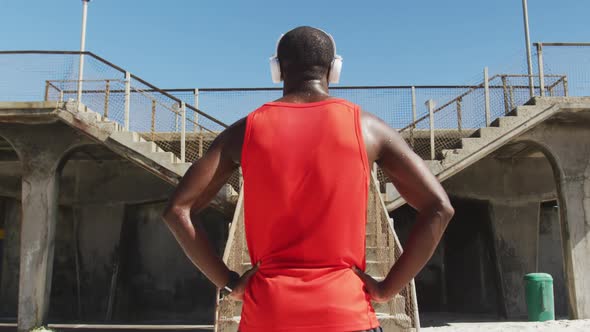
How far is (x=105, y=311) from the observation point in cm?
1617

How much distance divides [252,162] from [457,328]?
12.2 m

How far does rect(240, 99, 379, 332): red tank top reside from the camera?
57.4 inches

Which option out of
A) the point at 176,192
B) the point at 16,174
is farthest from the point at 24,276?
the point at 176,192

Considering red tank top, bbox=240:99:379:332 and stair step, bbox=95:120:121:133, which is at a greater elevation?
stair step, bbox=95:120:121:133

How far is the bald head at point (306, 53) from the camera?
5.67 feet

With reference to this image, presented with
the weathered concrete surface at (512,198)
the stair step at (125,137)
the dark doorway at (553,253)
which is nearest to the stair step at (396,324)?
the stair step at (125,137)

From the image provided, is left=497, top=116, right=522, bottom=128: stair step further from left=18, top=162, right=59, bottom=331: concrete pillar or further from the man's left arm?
the man's left arm

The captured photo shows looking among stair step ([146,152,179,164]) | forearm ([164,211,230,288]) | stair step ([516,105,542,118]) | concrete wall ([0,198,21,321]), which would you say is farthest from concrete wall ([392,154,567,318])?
forearm ([164,211,230,288])

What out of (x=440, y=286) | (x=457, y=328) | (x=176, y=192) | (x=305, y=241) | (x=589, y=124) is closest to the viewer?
(x=305, y=241)

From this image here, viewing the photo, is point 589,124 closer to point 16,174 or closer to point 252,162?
point 252,162

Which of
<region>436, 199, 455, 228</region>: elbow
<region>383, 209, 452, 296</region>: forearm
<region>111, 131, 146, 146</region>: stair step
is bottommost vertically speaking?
<region>383, 209, 452, 296</region>: forearm

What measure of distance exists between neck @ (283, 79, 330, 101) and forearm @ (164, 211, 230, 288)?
48 cm

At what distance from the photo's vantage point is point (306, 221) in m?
1.49

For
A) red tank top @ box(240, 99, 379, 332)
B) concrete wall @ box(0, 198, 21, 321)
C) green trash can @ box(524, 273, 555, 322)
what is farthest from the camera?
concrete wall @ box(0, 198, 21, 321)
